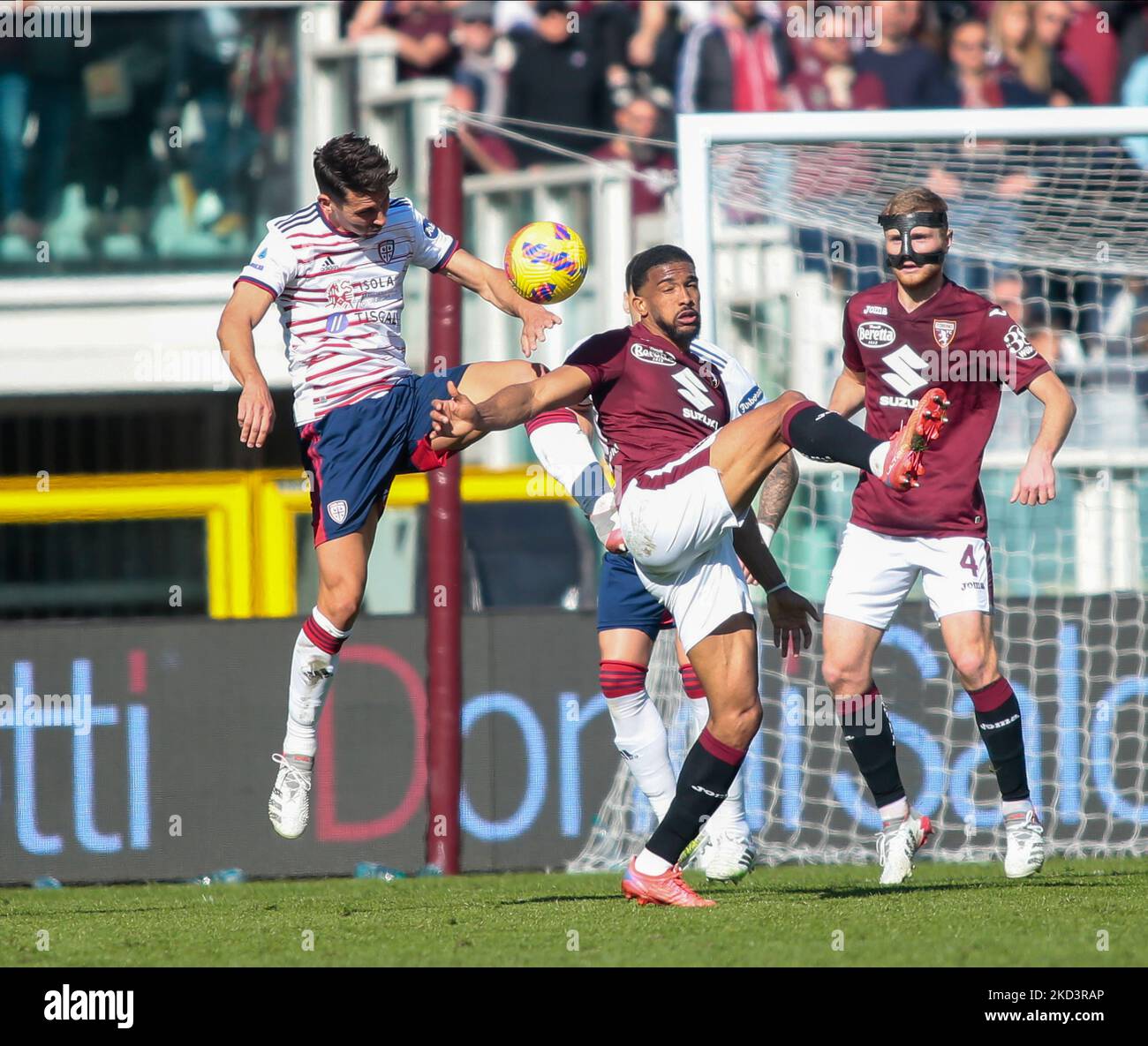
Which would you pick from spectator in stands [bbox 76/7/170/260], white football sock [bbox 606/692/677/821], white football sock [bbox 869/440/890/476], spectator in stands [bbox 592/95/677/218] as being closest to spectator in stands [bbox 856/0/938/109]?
spectator in stands [bbox 592/95/677/218]

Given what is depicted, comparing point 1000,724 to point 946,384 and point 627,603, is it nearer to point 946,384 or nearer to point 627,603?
point 946,384

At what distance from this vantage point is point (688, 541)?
5.86 meters

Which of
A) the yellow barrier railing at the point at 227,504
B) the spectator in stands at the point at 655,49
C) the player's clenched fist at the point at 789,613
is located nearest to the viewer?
the player's clenched fist at the point at 789,613

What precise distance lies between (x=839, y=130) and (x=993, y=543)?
2942 mm

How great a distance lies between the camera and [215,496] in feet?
39.9

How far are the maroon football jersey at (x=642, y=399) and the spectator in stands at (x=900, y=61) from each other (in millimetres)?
6465

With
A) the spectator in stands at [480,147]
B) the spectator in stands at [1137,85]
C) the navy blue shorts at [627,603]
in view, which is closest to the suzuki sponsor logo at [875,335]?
the navy blue shorts at [627,603]

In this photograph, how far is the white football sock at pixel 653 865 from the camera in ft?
19.7

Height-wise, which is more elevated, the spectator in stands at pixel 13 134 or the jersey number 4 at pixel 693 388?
the spectator in stands at pixel 13 134

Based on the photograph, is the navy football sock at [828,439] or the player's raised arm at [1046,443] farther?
the player's raised arm at [1046,443]

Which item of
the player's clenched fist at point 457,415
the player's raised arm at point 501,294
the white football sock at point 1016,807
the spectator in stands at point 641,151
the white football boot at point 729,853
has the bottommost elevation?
the white football boot at point 729,853

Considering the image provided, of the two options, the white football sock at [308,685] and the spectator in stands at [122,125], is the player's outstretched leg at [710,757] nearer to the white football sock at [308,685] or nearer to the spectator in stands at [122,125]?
the white football sock at [308,685]
